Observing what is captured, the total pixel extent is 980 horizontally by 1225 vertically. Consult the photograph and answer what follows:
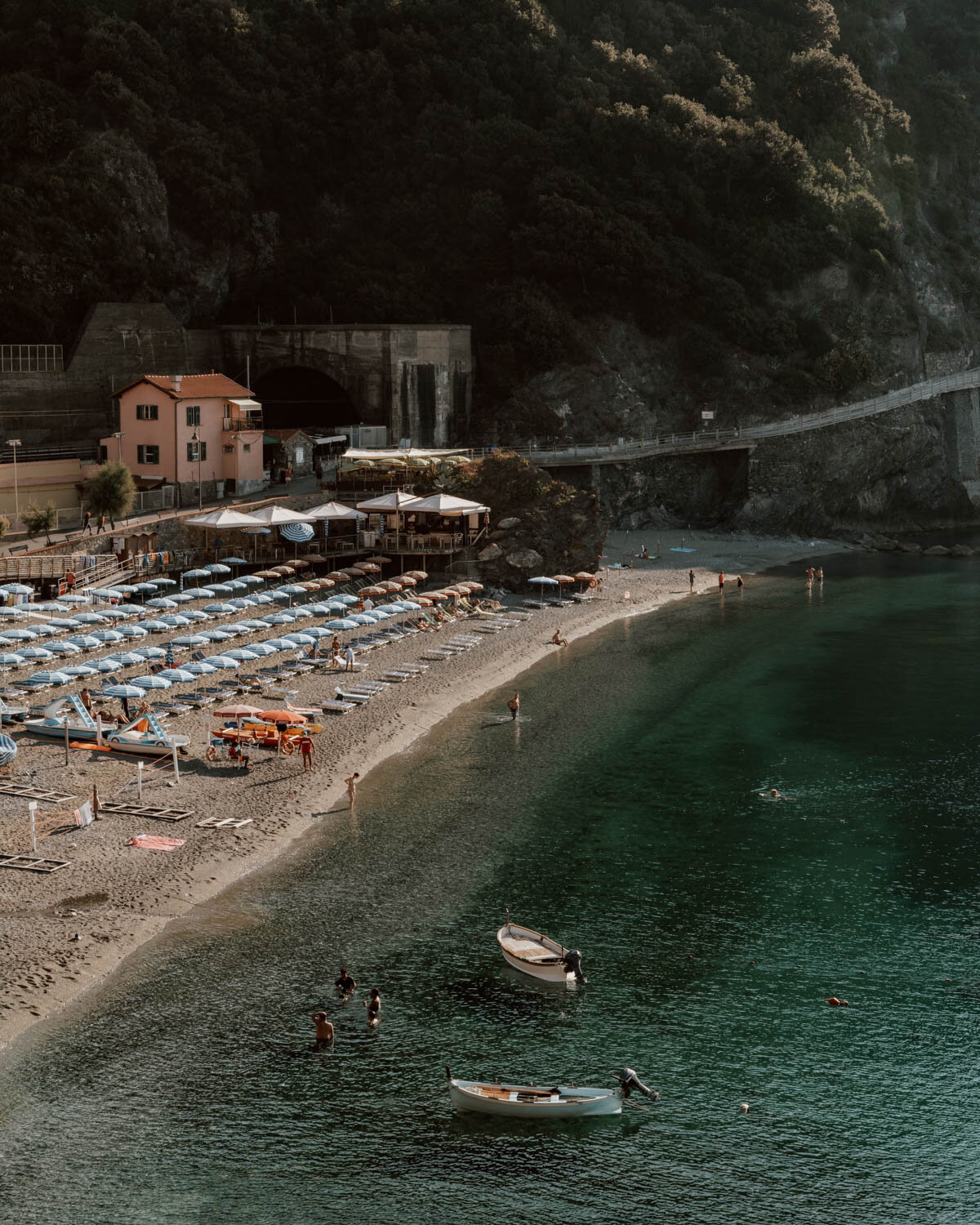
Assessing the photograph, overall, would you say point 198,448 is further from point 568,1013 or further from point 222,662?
point 568,1013

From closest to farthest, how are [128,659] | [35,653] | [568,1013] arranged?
[568,1013], [35,653], [128,659]

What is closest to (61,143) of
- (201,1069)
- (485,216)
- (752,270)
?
(485,216)

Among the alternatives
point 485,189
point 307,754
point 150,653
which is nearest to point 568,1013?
point 307,754

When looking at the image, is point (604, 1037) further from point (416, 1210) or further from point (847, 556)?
point (847, 556)

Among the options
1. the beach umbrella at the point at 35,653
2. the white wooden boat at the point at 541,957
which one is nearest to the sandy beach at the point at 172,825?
the beach umbrella at the point at 35,653

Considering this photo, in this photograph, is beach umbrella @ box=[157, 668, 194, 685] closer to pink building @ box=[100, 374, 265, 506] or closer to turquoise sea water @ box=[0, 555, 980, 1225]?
turquoise sea water @ box=[0, 555, 980, 1225]

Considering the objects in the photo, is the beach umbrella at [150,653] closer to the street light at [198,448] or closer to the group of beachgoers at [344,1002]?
the street light at [198,448]

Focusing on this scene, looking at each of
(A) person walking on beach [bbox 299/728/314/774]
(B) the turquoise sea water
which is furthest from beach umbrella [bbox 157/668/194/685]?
(B) the turquoise sea water

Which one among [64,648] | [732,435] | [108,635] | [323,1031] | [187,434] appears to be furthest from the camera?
[732,435]
